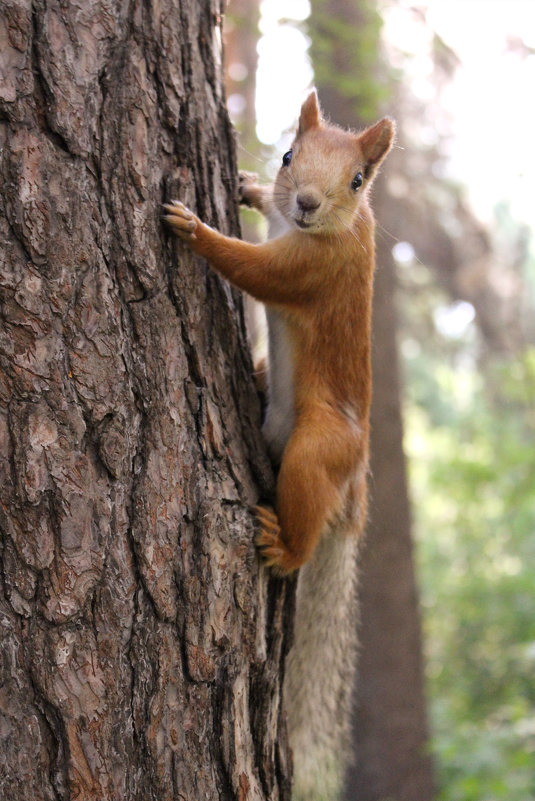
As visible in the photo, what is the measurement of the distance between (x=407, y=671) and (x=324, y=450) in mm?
3533

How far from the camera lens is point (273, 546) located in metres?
2.03

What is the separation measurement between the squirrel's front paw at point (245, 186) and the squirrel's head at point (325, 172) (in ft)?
0.65

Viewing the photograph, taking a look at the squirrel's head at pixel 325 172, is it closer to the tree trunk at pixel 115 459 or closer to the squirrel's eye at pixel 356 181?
the squirrel's eye at pixel 356 181

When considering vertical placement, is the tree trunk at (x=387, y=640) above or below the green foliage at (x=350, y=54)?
below

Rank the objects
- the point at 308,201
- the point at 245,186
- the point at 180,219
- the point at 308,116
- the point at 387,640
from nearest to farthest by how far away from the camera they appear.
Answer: the point at 180,219
the point at 308,201
the point at 308,116
the point at 245,186
the point at 387,640

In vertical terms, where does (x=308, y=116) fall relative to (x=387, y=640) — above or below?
above

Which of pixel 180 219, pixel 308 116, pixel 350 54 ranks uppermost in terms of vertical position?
pixel 350 54

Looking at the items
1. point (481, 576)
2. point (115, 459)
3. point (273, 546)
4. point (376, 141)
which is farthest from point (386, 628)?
point (481, 576)

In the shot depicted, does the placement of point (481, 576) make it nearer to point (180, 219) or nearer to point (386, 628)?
point (386, 628)

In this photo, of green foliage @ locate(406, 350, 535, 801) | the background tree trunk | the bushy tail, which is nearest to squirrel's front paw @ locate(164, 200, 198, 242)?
the bushy tail

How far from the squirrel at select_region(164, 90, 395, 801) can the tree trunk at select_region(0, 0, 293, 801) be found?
41 cm

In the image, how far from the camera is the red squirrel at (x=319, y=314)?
2252 mm

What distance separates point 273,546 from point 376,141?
4.35ft

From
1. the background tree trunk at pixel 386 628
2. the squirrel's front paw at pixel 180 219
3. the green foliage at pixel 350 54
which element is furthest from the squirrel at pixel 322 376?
the background tree trunk at pixel 386 628
